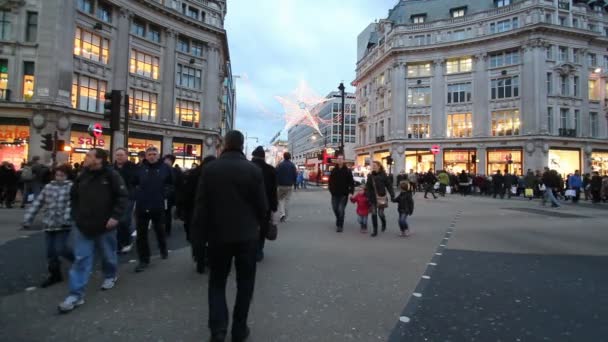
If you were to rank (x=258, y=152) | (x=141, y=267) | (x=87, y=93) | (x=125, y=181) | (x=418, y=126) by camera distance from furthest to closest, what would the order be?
1. (x=418, y=126)
2. (x=87, y=93)
3. (x=125, y=181)
4. (x=258, y=152)
5. (x=141, y=267)

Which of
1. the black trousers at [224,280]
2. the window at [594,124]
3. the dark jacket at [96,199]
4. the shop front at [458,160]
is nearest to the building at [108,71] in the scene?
the dark jacket at [96,199]

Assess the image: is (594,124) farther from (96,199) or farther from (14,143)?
(14,143)

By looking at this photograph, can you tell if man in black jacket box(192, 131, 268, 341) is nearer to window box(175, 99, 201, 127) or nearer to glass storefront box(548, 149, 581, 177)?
window box(175, 99, 201, 127)

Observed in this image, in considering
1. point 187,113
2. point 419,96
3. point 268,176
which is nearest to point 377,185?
point 268,176

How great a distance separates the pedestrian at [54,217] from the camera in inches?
191

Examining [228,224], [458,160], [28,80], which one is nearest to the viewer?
[228,224]

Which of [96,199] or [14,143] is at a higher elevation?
[14,143]

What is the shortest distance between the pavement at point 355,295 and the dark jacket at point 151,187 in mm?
1054

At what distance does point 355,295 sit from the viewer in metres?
4.57

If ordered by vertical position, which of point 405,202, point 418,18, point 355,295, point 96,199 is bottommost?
point 355,295

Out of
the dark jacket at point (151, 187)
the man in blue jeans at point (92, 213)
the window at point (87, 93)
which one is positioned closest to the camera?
the man in blue jeans at point (92, 213)

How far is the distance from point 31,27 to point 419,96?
4270 cm

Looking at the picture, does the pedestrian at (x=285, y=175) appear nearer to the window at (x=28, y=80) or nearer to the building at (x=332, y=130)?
the window at (x=28, y=80)

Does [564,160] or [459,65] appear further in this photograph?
[459,65]
